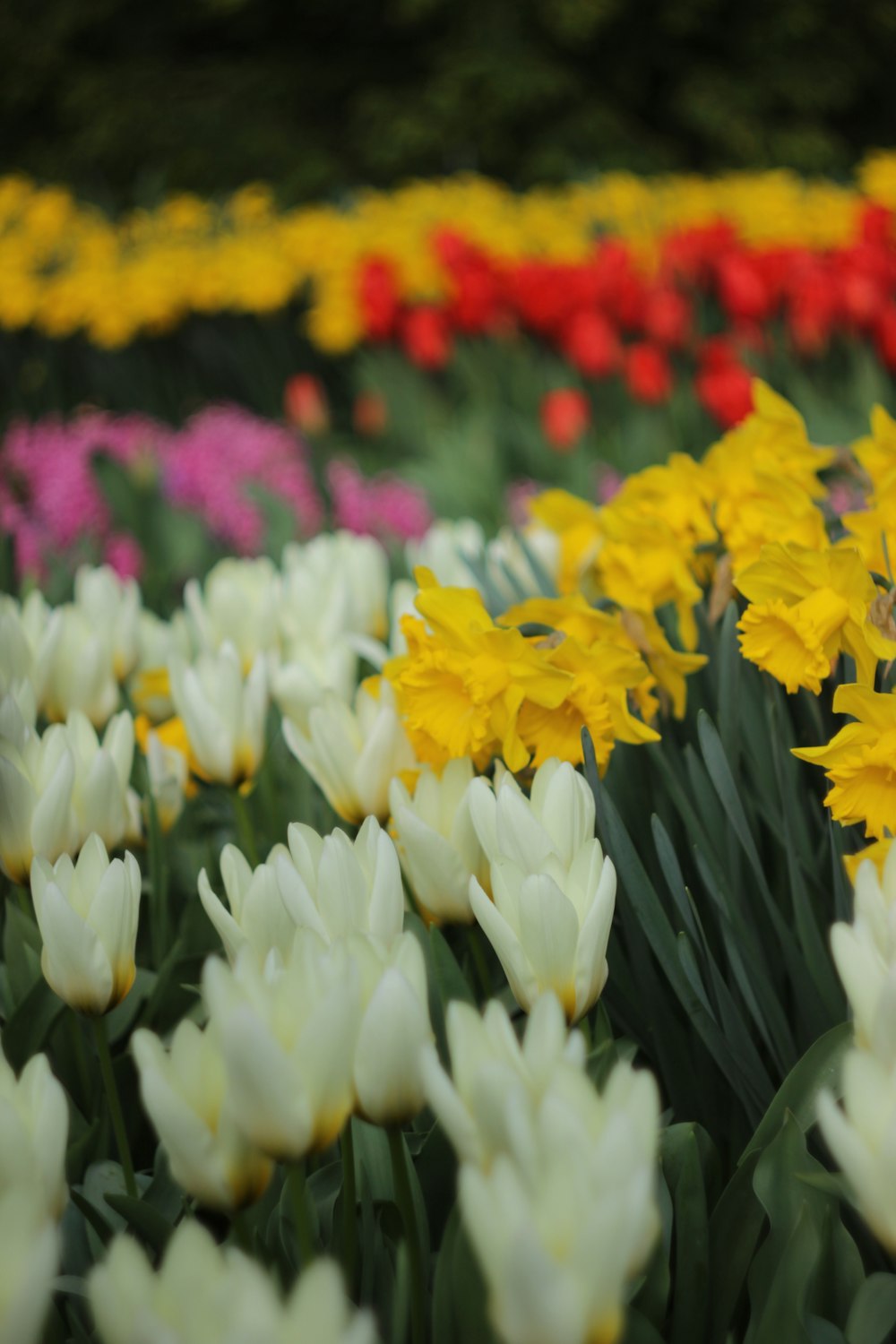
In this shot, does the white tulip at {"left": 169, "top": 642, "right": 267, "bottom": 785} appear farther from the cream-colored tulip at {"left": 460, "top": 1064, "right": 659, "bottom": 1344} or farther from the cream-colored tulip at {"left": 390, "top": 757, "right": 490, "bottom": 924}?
the cream-colored tulip at {"left": 460, "top": 1064, "right": 659, "bottom": 1344}

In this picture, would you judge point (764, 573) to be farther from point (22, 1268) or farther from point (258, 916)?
point (22, 1268)

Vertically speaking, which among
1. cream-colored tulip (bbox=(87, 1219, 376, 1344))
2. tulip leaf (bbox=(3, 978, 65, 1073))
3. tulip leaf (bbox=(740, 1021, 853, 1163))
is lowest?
tulip leaf (bbox=(3, 978, 65, 1073))

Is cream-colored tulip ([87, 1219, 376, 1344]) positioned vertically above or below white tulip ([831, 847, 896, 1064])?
below

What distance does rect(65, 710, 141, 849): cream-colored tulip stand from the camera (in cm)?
88

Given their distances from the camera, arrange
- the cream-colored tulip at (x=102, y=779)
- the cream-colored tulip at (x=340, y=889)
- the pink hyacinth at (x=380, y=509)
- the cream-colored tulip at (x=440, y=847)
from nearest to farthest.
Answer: the cream-colored tulip at (x=340, y=889)
the cream-colored tulip at (x=440, y=847)
the cream-colored tulip at (x=102, y=779)
the pink hyacinth at (x=380, y=509)

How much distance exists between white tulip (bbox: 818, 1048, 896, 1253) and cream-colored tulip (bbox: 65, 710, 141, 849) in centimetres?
55

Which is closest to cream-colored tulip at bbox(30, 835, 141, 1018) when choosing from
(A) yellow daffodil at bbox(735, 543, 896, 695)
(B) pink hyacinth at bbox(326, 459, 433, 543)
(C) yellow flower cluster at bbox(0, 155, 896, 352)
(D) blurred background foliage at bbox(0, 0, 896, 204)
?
(A) yellow daffodil at bbox(735, 543, 896, 695)

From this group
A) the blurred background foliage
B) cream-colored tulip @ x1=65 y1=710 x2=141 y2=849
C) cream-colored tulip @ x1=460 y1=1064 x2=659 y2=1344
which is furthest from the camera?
the blurred background foliage

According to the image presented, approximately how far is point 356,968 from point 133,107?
9.57 m

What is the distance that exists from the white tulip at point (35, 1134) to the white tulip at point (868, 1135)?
13.5 inches

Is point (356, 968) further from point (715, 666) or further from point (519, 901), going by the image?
point (715, 666)

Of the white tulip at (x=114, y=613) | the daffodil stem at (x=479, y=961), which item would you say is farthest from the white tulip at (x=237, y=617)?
the daffodil stem at (x=479, y=961)

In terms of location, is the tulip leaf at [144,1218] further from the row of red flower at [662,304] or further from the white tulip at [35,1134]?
the row of red flower at [662,304]

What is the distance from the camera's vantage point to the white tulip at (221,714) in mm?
1028
